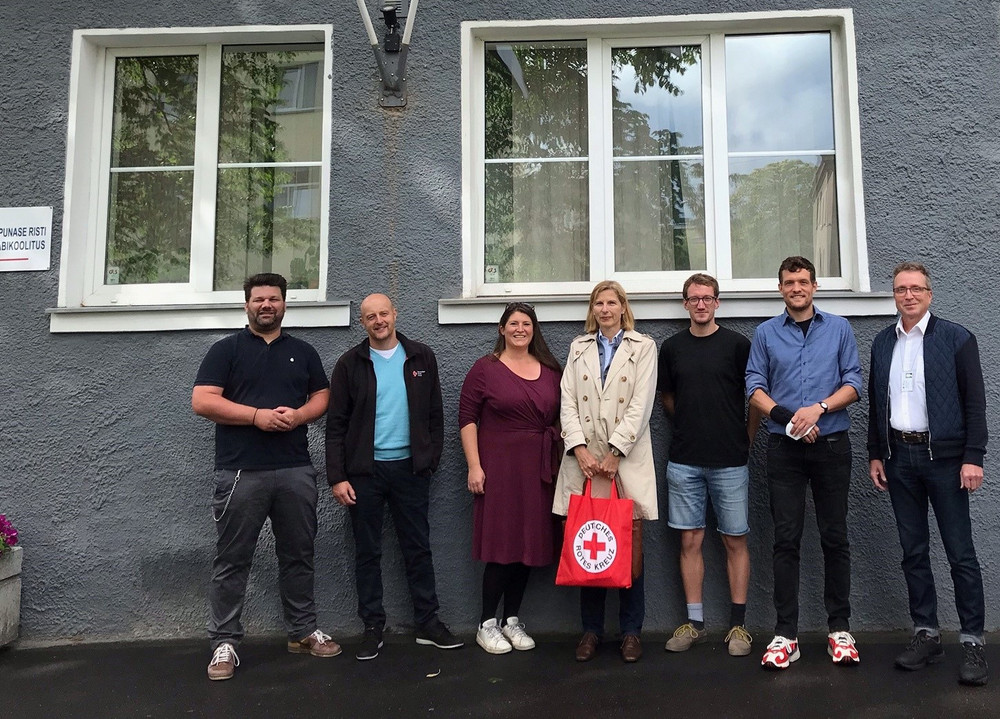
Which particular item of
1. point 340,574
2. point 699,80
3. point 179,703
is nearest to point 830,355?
point 699,80

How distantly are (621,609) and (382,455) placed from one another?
1495 millimetres

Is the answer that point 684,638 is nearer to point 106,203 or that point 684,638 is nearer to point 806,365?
point 806,365

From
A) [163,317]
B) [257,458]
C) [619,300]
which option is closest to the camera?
[257,458]

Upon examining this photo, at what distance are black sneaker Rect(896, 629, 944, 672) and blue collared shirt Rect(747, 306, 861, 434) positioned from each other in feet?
3.53

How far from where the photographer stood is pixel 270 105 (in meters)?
5.00

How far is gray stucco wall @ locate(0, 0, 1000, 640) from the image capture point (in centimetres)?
441

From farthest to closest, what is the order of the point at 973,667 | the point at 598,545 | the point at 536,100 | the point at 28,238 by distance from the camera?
1. the point at 536,100
2. the point at 28,238
3. the point at 598,545
4. the point at 973,667

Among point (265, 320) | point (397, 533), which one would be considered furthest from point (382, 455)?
point (265, 320)

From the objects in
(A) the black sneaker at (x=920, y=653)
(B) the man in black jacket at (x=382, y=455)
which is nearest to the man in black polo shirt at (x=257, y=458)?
(B) the man in black jacket at (x=382, y=455)

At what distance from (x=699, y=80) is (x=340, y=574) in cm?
371

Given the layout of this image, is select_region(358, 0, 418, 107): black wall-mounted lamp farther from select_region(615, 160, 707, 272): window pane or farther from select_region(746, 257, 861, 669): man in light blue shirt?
select_region(746, 257, 861, 669): man in light blue shirt

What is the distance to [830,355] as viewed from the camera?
3.88 metres

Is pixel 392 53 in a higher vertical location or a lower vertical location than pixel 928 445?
higher

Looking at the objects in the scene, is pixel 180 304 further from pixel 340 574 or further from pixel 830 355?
pixel 830 355
